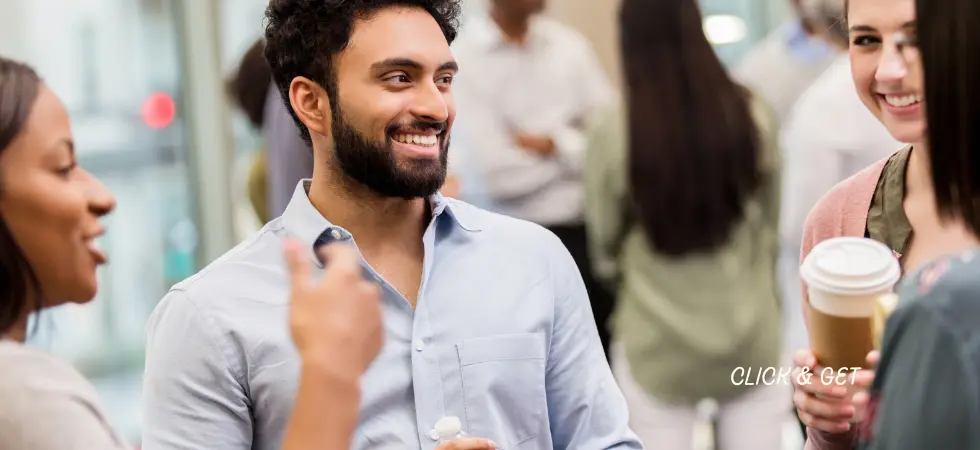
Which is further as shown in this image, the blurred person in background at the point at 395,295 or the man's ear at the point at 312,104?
the man's ear at the point at 312,104

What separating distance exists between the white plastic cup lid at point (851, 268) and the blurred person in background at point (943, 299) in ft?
0.64

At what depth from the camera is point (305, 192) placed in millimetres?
1632

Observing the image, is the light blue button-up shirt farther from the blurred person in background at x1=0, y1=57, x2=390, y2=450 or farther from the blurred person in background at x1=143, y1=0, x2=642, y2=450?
the blurred person in background at x1=0, y1=57, x2=390, y2=450

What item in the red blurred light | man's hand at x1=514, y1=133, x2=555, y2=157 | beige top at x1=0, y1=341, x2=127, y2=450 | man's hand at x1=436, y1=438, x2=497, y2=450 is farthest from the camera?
the red blurred light

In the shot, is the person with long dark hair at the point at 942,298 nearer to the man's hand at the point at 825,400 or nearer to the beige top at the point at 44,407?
the man's hand at the point at 825,400

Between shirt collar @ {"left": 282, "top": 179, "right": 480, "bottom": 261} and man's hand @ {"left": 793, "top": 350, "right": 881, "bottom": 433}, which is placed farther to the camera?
shirt collar @ {"left": 282, "top": 179, "right": 480, "bottom": 261}

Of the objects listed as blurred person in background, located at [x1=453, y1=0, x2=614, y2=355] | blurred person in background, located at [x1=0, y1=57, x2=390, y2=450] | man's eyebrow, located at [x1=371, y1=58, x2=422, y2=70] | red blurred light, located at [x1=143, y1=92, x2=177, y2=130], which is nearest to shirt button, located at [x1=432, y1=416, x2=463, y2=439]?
blurred person in background, located at [x1=0, y1=57, x2=390, y2=450]

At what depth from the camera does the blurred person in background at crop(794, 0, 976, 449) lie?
1.48 m

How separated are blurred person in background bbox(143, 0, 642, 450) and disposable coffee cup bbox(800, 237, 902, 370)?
1.39 feet

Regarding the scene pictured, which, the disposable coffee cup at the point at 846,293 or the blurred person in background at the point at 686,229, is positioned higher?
the disposable coffee cup at the point at 846,293

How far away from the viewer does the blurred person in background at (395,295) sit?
1.44m

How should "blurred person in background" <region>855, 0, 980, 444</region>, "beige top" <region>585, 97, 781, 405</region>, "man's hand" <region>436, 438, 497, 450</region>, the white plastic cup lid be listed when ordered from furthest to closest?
"beige top" <region>585, 97, 781, 405</region> < "man's hand" <region>436, 438, 497, 450</region> < the white plastic cup lid < "blurred person in background" <region>855, 0, 980, 444</region>

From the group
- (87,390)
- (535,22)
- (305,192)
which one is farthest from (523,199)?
(87,390)

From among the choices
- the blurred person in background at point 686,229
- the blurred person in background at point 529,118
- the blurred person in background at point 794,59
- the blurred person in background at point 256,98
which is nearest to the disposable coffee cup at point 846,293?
the blurred person in background at point 686,229
